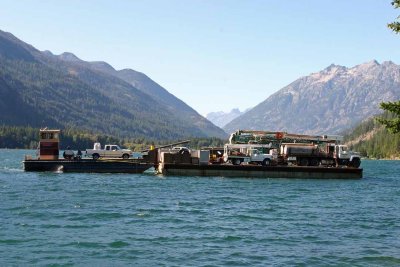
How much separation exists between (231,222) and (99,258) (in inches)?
529

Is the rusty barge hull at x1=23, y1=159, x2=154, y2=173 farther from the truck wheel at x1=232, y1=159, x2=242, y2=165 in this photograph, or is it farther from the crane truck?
the crane truck

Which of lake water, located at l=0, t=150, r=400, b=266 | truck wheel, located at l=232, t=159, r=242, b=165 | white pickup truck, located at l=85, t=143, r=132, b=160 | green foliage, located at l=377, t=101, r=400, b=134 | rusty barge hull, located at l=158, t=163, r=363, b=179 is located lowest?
lake water, located at l=0, t=150, r=400, b=266

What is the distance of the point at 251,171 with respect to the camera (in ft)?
260

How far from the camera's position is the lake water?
26891 mm

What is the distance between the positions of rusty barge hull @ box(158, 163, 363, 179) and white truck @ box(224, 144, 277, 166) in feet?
9.76

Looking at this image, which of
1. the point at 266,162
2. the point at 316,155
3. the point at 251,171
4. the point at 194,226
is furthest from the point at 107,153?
the point at 194,226

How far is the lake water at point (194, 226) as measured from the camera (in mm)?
26891

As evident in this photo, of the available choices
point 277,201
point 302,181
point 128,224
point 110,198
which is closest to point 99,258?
point 128,224

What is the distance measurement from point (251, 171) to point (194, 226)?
44.3 m

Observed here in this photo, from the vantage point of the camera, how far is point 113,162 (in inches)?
3265

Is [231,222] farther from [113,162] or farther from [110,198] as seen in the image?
[113,162]

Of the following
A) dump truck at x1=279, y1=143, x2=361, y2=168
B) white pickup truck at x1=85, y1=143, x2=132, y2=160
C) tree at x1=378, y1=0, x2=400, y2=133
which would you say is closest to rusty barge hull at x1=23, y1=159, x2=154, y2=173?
white pickup truck at x1=85, y1=143, x2=132, y2=160

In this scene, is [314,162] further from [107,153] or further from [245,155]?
[107,153]

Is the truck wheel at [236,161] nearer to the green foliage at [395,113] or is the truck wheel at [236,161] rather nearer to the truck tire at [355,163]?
the truck tire at [355,163]
